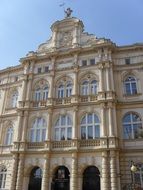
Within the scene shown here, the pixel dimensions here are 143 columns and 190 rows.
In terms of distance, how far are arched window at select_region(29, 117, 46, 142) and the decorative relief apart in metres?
10.4

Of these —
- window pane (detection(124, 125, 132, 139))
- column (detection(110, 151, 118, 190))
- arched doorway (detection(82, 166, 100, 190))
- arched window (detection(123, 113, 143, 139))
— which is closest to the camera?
column (detection(110, 151, 118, 190))

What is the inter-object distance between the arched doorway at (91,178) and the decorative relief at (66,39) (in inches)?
621

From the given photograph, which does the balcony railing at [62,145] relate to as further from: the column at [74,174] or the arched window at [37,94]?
the arched window at [37,94]

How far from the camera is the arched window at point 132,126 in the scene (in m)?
22.2

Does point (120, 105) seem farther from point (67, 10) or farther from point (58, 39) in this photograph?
point (67, 10)

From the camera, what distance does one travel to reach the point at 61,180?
22.3 m

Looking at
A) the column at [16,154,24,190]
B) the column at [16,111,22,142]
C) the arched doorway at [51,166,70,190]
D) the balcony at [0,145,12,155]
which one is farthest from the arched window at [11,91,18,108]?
the arched doorway at [51,166,70,190]

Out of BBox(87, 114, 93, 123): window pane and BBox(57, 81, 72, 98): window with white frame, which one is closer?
BBox(87, 114, 93, 123): window pane

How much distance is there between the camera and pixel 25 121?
2562 cm

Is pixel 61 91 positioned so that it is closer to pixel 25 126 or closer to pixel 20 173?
pixel 25 126

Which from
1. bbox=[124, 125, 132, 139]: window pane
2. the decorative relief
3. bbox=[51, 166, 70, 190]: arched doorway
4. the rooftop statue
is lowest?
bbox=[51, 166, 70, 190]: arched doorway

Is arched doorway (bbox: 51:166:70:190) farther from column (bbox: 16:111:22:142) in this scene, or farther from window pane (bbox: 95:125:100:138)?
column (bbox: 16:111:22:142)

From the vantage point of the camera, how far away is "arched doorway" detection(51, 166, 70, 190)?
22.0 m

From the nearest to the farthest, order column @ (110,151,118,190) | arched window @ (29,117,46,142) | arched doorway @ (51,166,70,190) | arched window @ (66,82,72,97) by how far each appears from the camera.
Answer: column @ (110,151,118,190) < arched doorway @ (51,166,70,190) < arched window @ (29,117,46,142) < arched window @ (66,82,72,97)
